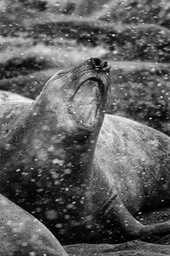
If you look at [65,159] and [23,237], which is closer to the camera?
[23,237]

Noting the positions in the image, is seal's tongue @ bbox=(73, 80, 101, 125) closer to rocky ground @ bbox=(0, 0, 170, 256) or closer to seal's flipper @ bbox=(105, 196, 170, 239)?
seal's flipper @ bbox=(105, 196, 170, 239)

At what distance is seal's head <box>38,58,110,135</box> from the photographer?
11.8ft

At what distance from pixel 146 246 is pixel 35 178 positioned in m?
0.80

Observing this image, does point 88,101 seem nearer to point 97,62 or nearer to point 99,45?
point 97,62

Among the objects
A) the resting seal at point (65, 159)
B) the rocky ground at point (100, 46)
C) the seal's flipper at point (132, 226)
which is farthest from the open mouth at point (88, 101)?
the rocky ground at point (100, 46)

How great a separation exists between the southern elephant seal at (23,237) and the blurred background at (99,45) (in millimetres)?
4388

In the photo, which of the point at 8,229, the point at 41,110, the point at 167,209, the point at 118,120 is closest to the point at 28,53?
the point at 118,120

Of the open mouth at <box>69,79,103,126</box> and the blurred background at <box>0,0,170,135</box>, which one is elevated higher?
the open mouth at <box>69,79,103,126</box>

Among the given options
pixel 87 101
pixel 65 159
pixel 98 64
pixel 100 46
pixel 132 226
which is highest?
pixel 98 64

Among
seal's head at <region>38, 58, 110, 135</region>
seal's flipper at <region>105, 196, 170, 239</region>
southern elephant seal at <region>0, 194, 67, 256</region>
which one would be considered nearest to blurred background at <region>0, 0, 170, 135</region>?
seal's flipper at <region>105, 196, 170, 239</region>

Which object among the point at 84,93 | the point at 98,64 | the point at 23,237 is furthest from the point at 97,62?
the point at 23,237

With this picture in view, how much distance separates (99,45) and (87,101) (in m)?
4.10

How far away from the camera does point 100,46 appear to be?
760 cm

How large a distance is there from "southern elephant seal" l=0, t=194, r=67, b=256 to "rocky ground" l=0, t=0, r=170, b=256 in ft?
14.4
